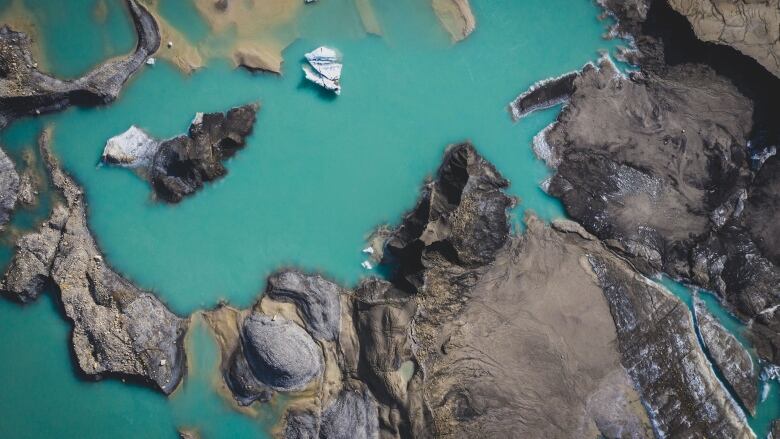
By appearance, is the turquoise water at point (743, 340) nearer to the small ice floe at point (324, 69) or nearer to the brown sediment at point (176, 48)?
the small ice floe at point (324, 69)

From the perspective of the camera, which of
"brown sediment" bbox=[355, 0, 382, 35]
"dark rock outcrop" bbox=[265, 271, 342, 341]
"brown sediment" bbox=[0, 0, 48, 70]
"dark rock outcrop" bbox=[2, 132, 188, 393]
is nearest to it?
"dark rock outcrop" bbox=[2, 132, 188, 393]

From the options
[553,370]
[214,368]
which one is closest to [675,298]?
[553,370]

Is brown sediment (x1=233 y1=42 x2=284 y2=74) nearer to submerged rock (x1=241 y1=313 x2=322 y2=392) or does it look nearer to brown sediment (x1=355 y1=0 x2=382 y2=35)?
brown sediment (x1=355 y1=0 x2=382 y2=35)

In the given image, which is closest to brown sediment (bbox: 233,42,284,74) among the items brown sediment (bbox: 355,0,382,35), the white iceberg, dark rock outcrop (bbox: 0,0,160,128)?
dark rock outcrop (bbox: 0,0,160,128)

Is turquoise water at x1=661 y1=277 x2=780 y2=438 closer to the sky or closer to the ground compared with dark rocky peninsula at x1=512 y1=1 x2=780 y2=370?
closer to the ground

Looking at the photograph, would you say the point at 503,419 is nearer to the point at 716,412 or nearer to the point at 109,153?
the point at 716,412

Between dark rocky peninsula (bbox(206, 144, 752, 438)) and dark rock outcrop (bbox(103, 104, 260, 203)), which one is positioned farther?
dark rock outcrop (bbox(103, 104, 260, 203))

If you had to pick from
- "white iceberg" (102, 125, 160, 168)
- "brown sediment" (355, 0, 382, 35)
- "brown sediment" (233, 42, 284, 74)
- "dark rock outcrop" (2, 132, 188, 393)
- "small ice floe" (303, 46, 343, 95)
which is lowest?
"dark rock outcrop" (2, 132, 188, 393)
